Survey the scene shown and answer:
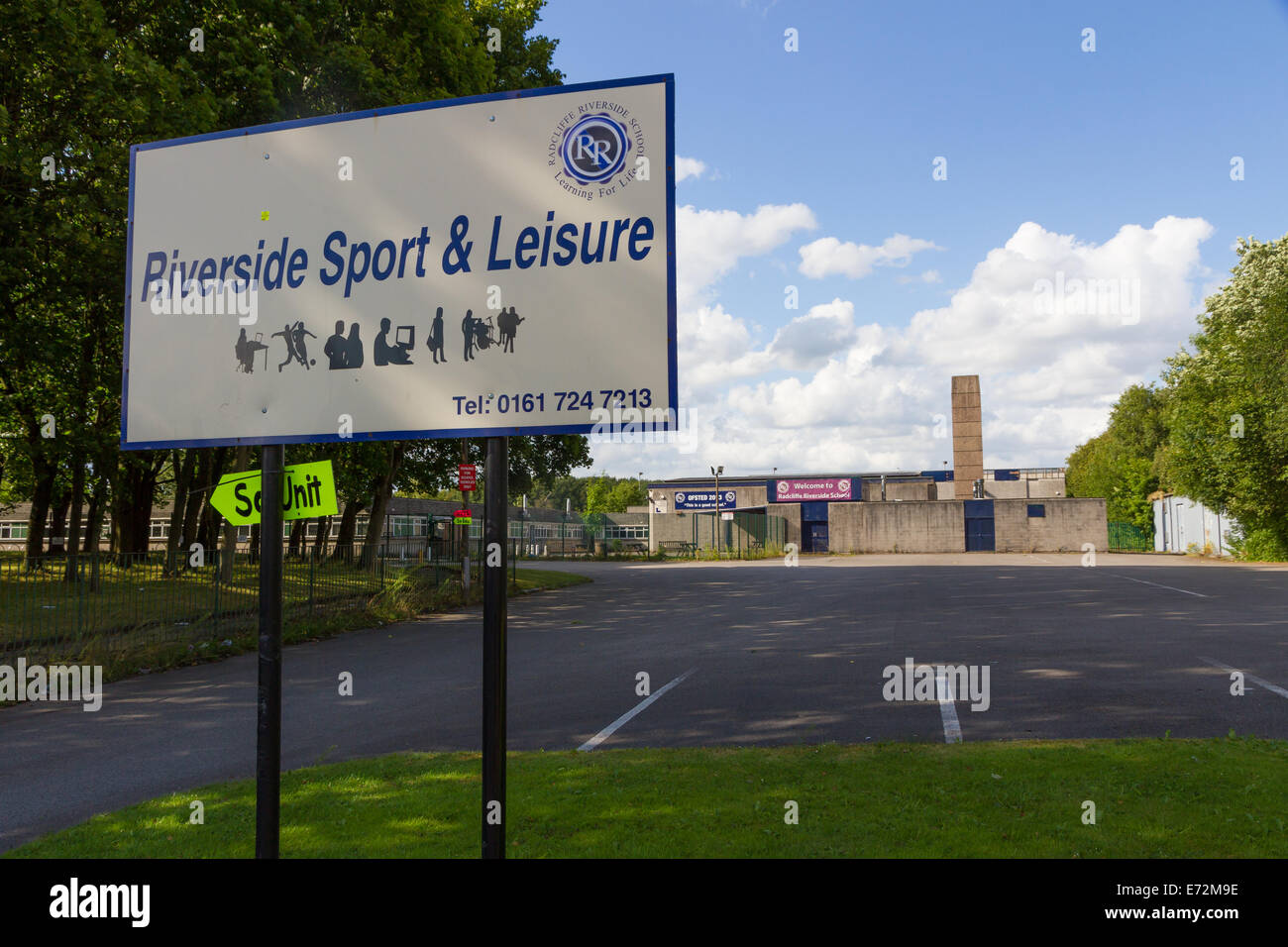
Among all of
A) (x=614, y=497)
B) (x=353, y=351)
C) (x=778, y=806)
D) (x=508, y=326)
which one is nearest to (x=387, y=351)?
(x=353, y=351)

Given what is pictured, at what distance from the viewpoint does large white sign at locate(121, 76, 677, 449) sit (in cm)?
307

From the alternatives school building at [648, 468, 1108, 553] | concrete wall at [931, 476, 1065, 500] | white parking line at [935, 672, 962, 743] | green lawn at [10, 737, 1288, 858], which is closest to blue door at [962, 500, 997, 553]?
school building at [648, 468, 1108, 553]

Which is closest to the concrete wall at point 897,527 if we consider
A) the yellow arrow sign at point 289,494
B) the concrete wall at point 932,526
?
the concrete wall at point 932,526

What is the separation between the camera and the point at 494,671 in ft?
9.52

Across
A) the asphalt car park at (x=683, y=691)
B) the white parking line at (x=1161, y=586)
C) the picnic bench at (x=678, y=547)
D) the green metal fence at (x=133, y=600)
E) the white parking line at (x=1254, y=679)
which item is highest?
the green metal fence at (x=133, y=600)

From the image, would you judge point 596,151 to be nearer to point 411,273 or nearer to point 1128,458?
point 411,273

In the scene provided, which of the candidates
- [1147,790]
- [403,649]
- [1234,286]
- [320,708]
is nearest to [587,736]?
[320,708]

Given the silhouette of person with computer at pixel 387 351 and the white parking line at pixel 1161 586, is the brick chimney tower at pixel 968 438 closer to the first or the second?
the white parking line at pixel 1161 586

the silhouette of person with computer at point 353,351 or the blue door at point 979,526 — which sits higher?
the silhouette of person with computer at point 353,351

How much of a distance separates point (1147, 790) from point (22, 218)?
1618cm

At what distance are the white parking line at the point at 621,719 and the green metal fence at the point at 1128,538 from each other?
6113cm

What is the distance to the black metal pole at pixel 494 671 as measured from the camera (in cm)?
285

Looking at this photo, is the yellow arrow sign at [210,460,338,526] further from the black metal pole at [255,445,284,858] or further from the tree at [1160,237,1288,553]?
the tree at [1160,237,1288,553]
